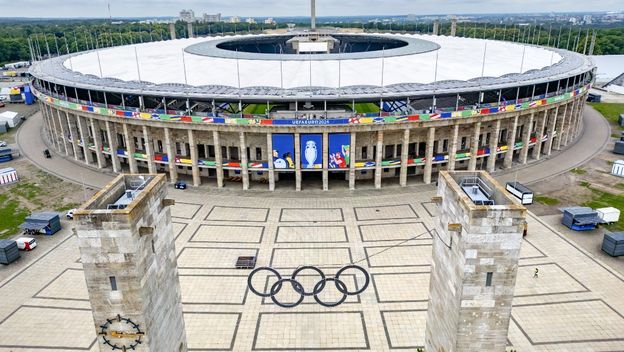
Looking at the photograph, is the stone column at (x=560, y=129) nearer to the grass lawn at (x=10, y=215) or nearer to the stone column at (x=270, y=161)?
the stone column at (x=270, y=161)

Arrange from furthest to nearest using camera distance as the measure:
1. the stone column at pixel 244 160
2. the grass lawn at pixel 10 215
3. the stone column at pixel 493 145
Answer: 1. the stone column at pixel 493 145
2. the stone column at pixel 244 160
3. the grass lawn at pixel 10 215

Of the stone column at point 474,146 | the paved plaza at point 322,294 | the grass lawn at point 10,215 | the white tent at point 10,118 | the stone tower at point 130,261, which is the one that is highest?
the stone tower at point 130,261

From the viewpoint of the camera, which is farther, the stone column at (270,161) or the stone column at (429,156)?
the stone column at (429,156)

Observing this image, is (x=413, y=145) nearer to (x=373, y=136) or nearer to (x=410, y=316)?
(x=373, y=136)

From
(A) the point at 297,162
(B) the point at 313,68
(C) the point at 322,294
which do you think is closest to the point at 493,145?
(A) the point at 297,162

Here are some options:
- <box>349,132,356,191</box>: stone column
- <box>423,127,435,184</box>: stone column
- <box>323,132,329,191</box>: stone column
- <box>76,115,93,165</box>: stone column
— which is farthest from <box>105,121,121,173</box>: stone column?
<box>423,127,435,184</box>: stone column

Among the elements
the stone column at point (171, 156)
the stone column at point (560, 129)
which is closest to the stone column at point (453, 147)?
the stone column at point (560, 129)

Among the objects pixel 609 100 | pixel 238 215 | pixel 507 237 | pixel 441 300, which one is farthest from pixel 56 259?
pixel 609 100
